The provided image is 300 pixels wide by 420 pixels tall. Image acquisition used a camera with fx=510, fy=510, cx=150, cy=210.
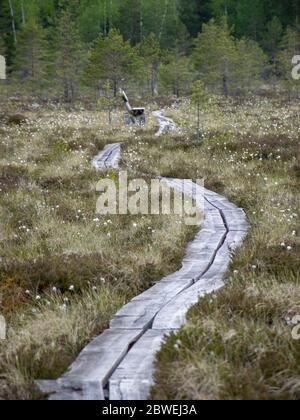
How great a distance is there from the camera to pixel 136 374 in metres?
4.05

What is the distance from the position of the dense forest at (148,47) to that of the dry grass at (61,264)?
96.3 ft

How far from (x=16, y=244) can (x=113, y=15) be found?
67107mm

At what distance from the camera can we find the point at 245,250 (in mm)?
6992

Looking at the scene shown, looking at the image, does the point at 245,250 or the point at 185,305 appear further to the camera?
the point at 245,250

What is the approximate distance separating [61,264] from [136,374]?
3.09m

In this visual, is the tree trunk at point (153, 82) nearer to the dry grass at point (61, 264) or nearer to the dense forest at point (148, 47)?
the dense forest at point (148, 47)

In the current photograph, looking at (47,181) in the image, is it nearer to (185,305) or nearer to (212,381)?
(185,305)

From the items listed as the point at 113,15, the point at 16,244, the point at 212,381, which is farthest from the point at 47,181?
the point at 113,15

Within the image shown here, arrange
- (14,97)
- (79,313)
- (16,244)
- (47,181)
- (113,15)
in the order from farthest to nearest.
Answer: (113,15) → (14,97) → (47,181) → (16,244) → (79,313)

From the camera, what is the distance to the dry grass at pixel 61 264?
4648 millimetres

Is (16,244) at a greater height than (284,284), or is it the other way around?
(284,284)

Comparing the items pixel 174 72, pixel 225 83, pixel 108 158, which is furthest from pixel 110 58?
pixel 108 158

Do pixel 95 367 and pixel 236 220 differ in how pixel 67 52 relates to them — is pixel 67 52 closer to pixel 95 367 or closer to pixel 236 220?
pixel 236 220

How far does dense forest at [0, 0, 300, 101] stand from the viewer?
45062 millimetres
